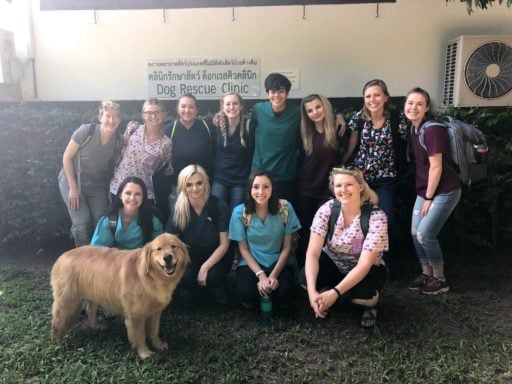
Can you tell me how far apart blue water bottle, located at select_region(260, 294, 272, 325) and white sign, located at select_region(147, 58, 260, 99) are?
369 centimetres

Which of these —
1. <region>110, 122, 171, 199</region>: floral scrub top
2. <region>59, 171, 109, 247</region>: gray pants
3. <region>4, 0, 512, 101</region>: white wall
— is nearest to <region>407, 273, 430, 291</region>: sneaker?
<region>110, 122, 171, 199</region>: floral scrub top

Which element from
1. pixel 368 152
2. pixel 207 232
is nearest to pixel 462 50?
pixel 368 152

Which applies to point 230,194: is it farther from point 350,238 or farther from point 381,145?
point 381,145

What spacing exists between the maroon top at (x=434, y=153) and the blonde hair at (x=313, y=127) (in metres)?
0.79

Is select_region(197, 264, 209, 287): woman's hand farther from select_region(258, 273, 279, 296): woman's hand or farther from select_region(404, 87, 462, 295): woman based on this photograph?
select_region(404, 87, 462, 295): woman

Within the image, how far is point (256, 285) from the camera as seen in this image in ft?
13.0

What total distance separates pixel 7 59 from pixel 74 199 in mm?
3277

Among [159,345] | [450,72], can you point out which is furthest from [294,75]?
[159,345]

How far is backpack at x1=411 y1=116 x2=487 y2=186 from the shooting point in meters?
4.15

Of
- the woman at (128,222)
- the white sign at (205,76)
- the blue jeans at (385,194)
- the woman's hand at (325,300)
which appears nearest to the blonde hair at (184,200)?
the woman at (128,222)

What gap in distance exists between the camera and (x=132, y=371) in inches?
127

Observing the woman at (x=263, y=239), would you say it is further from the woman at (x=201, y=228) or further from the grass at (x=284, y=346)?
the grass at (x=284, y=346)

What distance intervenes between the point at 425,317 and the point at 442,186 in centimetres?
122

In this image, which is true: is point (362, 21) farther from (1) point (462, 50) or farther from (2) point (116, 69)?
(2) point (116, 69)
